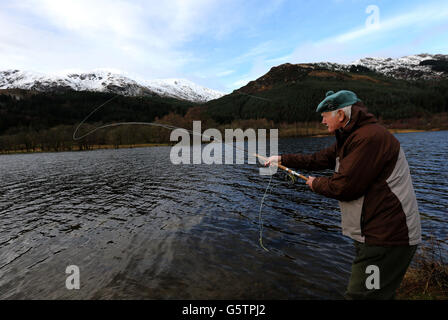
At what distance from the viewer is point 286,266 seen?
7.54 metres

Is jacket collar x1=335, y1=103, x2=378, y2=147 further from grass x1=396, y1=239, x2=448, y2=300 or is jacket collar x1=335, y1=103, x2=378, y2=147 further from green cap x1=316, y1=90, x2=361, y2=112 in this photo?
grass x1=396, y1=239, x2=448, y2=300

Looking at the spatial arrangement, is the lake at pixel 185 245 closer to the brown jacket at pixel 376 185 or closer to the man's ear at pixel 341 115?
the brown jacket at pixel 376 185

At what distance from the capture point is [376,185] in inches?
129

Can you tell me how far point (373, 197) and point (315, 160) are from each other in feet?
5.59

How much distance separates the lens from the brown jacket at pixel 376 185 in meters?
3.15

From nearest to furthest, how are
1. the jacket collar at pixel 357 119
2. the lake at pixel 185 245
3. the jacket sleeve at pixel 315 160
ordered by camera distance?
the jacket collar at pixel 357 119, the jacket sleeve at pixel 315 160, the lake at pixel 185 245

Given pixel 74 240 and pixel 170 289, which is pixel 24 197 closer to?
pixel 74 240

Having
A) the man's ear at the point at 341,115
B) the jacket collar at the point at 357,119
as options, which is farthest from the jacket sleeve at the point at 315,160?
the jacket collar at the point at 357,119

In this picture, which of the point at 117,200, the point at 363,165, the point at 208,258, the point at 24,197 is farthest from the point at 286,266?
the point at 24,197

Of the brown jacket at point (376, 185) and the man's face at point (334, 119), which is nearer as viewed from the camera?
the brown jacket at point (376, 185)

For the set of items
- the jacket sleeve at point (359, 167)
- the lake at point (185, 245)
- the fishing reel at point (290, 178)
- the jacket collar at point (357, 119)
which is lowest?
the lake at point (185, 245)

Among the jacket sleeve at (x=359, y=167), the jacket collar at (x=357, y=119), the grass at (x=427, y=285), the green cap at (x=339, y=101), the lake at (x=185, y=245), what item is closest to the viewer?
the jacket sleeve at (x=359, y=167)

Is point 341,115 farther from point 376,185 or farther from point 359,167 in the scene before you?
point 376,185
